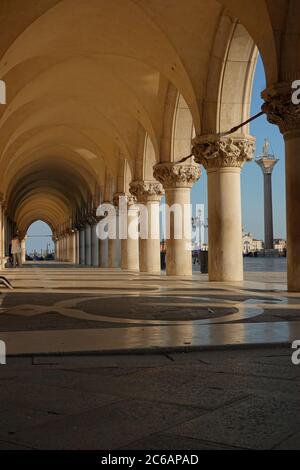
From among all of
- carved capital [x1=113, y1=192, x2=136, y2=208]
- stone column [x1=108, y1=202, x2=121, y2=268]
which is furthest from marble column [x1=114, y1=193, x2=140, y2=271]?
stone column [x1=108, y1=202, x2=121, y2=268]

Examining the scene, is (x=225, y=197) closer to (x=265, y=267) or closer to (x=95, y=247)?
(x=265, y=267)

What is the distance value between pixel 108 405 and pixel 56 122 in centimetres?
2805

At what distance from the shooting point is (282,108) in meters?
12.9

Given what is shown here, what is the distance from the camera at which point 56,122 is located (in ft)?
101

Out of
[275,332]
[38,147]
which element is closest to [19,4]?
[275,332]

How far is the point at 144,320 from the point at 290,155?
6.19 metres

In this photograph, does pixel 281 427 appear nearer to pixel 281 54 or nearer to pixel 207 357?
pixel 207 357

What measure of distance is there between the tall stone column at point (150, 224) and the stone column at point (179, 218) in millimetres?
4403

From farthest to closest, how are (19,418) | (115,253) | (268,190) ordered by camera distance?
1. (268,190)
2. (115,253)
3. (19,418)

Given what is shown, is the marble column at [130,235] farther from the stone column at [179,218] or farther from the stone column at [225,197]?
the stone column at [225,197]

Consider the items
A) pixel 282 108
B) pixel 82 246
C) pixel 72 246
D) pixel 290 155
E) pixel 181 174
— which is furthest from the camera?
pixel 72 246

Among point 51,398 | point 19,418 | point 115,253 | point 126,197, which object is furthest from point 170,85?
point 19,418

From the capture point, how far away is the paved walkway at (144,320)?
6.40 m

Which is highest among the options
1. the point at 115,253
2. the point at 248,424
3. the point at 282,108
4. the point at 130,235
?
the point at 282,108
